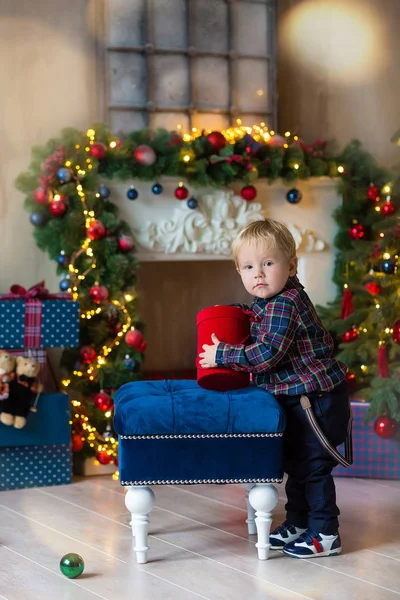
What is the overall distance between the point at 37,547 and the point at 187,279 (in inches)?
96.8

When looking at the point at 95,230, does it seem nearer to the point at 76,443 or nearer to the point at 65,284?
the point at 65,284

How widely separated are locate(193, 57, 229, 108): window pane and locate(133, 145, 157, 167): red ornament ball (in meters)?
0.65

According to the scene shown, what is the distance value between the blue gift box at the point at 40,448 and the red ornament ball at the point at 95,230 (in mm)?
722

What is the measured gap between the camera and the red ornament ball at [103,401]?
3926mm

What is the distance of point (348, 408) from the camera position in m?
2.81

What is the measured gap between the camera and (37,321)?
377 centimetres

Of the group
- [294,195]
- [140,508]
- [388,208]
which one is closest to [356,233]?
[388,208]

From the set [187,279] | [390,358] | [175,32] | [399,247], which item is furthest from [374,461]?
[175,32]

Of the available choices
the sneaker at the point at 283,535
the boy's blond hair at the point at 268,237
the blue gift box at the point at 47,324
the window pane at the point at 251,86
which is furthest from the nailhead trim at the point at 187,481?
the window pane at the point at 251,86

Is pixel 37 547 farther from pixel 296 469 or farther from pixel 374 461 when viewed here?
pixel 374 461

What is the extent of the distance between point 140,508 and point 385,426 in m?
1.45

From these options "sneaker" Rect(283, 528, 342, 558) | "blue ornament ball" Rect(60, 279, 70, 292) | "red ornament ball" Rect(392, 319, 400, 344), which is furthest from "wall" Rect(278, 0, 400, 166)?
"sneaker" Rect(283, 528, 342, 558)

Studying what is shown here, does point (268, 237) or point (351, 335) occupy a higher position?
point (268, 237)

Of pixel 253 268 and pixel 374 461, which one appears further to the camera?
pixel 374 461
